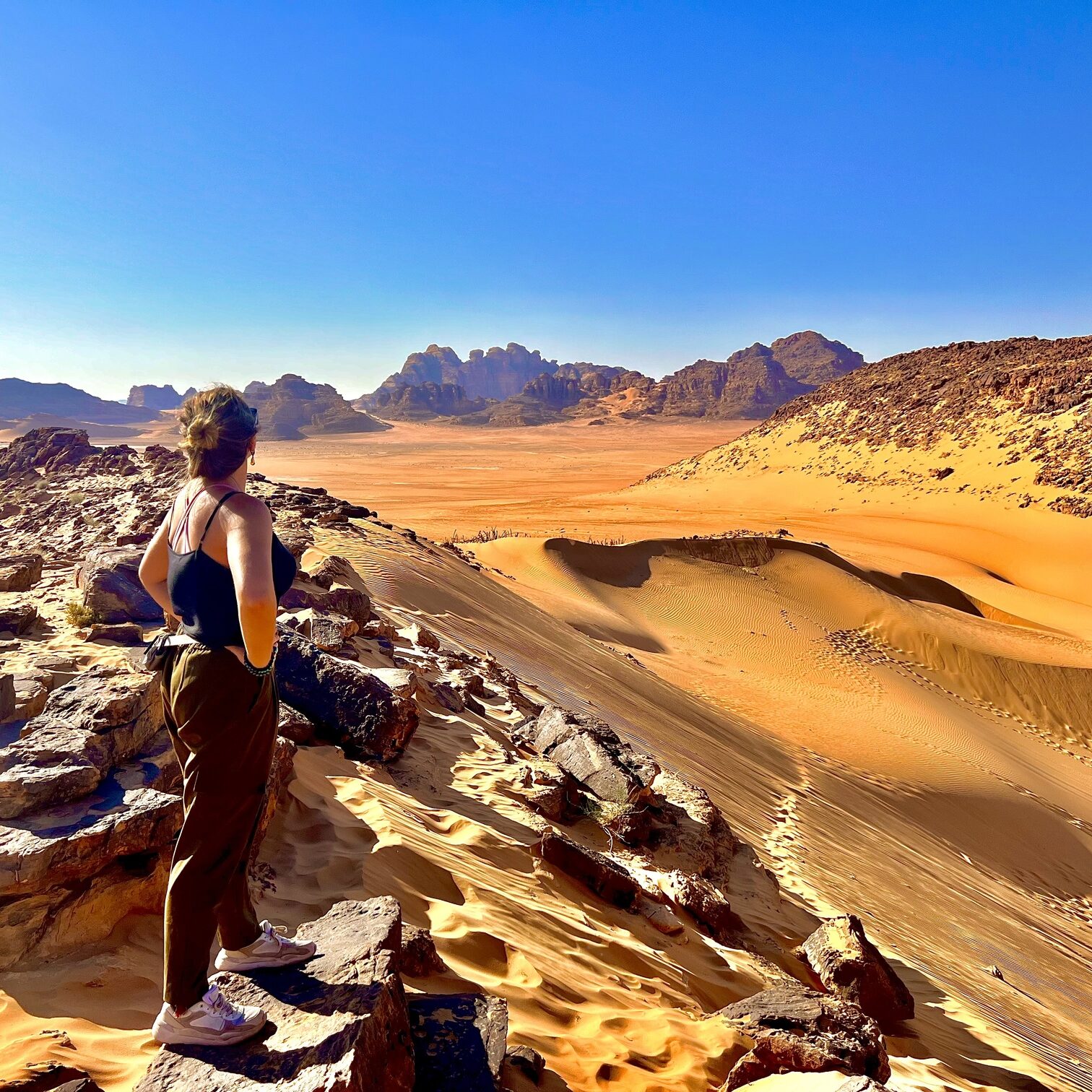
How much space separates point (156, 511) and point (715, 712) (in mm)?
9145

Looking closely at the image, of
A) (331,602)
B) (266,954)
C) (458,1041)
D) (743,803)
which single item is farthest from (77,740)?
(743,803)

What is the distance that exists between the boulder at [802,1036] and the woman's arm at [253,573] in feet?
7.25

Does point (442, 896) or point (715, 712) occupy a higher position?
point (442, 896)

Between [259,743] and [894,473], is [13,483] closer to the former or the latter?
[259,743]

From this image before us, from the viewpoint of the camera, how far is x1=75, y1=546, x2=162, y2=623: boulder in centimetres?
608

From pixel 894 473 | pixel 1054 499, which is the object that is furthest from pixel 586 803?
pixel 894 473

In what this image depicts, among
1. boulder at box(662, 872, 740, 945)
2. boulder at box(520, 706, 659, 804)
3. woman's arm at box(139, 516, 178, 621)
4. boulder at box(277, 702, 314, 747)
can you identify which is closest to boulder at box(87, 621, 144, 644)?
boulder at box(277, 702, 314, 747)

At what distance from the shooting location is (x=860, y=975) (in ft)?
12.7

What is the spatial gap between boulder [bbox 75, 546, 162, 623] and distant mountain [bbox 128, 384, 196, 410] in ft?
613

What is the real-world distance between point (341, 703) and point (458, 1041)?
2895 mm

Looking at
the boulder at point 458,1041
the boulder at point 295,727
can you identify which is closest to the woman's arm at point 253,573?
the boulder at point 458,1041

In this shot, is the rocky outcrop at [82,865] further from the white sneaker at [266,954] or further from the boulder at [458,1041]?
the boulder at [458,1041]

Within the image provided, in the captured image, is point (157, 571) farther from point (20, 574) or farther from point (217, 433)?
point (20, 574)

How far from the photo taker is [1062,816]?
426 inches
